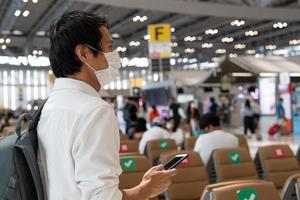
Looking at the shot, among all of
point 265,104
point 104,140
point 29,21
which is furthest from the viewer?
point 265,104

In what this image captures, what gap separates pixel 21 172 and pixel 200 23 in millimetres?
7717

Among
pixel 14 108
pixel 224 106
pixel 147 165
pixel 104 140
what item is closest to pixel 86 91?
pixel 104 140

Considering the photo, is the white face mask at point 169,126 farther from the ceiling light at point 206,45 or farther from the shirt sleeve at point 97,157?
the shirt sleeve at point 97,157

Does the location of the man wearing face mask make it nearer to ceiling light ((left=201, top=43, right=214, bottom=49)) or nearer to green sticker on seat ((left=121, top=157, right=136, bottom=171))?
green sticker on seat ((left=121, top=157, right=136, bottom=171))

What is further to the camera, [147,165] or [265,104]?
[265,104]

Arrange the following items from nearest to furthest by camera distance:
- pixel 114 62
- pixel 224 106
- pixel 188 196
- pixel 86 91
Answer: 1. pixel 86 91
2. pixel 114 62
3. pixel 188 196
4. pixel 224 106

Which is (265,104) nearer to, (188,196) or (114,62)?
(188,196)

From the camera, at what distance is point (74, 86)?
1509 mm

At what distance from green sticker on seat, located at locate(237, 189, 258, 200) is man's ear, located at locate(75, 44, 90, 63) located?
1.23 meters

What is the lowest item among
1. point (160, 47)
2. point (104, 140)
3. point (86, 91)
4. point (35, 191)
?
point (35, 191)

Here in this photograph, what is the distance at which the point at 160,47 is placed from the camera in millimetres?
11047

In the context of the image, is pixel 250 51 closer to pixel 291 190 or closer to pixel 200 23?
pixel 200 23

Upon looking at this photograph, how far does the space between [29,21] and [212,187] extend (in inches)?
240

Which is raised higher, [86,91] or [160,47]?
[160,47]
